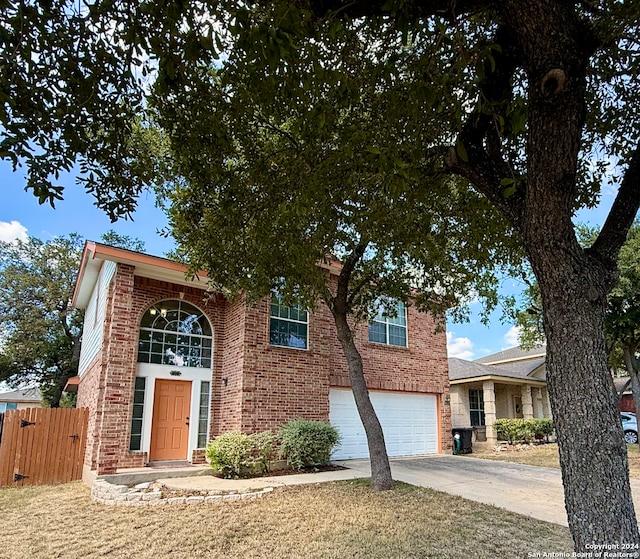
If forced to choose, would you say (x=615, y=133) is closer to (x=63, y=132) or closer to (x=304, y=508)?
(x=63, y=132)

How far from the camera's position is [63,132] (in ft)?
12.5

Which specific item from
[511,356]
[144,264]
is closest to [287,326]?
[144,264]

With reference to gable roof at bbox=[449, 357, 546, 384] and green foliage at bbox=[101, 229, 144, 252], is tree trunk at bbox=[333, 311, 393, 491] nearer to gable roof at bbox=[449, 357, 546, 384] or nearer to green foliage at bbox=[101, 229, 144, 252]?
gable roof at bbox=[449, 357, 546, 384]

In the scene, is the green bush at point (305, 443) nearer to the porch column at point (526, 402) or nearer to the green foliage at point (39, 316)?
the porch column at point (526, 402)

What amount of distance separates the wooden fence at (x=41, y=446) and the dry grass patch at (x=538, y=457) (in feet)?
36.1

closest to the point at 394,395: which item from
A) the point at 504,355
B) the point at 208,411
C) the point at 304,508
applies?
the point at 208,411

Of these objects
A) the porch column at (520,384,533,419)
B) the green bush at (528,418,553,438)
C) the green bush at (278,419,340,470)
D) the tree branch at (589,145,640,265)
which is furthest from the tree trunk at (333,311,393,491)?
the porch column at (520,384,533,419)

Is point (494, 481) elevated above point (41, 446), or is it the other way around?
point (41, 446)

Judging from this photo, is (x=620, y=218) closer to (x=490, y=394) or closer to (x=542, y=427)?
(x=490, y=394)

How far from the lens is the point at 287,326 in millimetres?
11805

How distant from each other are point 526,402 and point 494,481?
1254 centimetres

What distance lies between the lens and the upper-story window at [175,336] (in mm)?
10547

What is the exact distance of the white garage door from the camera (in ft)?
40.7

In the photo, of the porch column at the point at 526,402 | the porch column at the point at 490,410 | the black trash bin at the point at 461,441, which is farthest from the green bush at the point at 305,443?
the porch column at the point at 526,402
